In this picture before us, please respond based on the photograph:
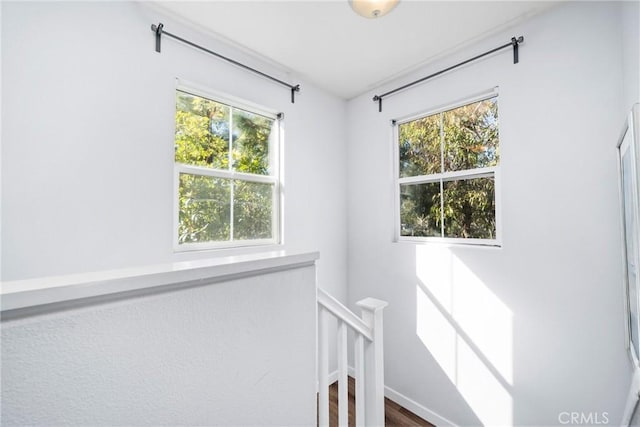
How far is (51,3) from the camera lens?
4.49ft

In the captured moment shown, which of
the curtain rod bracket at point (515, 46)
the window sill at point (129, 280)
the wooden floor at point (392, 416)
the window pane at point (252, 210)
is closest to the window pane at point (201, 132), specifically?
the window pane at point (252, 210)

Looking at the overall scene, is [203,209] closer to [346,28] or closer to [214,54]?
[214,54]

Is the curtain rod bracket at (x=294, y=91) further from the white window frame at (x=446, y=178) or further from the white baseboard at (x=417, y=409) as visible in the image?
the white baseboard at (x=417, y=409)

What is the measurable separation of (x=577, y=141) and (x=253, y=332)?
1.99 m

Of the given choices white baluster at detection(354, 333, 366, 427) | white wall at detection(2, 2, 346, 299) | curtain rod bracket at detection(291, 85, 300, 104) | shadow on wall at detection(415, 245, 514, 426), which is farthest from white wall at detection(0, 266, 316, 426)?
curtain rod bracket at detection(291, 85, 300, 104)

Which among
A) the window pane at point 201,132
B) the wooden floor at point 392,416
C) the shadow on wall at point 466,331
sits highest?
the window pane at point 201,132

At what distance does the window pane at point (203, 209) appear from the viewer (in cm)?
185

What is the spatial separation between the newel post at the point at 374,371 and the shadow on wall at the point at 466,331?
993mm

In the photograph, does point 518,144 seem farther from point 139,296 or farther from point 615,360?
point 139,296

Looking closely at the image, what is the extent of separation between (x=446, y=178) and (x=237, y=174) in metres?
1.64

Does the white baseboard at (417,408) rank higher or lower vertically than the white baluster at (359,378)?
lower

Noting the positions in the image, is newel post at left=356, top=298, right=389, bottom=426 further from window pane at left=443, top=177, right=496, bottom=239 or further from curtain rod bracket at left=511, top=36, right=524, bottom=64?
curtain rod bracket at left=511, top=36, right=524, bottom=64

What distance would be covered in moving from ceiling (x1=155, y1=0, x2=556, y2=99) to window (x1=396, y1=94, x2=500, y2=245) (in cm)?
49

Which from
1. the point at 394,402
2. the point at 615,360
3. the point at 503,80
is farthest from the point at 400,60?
the point at 394,402
